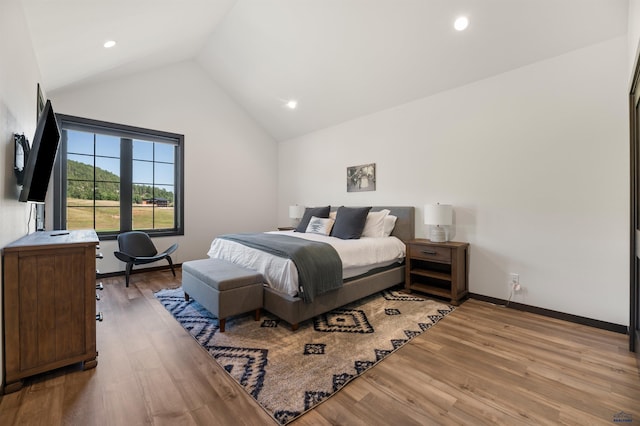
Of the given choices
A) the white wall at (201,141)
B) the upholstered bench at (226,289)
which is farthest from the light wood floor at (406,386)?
the white wall at (201,141)

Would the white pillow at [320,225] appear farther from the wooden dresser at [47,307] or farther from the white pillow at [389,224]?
the wooden dresser at [47,307]

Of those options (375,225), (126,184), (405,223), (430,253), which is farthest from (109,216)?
(430,253)

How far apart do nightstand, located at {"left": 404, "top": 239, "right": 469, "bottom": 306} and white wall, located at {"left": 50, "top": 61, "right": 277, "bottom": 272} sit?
3.45 metres

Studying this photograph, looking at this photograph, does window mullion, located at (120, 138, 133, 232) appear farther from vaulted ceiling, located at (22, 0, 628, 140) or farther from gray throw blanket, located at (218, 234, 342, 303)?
gray throw blanket, located at (218, 234, 342, 303)

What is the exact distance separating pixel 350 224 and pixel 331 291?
48.0 inches

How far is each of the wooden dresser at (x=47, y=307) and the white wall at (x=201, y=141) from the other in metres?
2.79

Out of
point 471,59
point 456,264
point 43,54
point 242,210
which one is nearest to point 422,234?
point 456,264

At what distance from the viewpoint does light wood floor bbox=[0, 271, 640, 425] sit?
4.79 feet

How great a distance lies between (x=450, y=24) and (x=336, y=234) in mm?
2634

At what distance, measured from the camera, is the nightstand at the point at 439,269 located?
311cm

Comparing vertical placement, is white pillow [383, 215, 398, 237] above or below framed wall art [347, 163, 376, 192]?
below

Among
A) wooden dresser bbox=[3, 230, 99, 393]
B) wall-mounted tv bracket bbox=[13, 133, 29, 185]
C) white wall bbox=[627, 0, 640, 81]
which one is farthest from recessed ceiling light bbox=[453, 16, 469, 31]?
wall-mounted tv bracket bbox=[13, 133, 29, 185]

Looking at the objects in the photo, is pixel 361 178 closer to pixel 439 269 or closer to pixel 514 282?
pixel 439 269

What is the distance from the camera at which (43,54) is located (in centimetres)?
260
